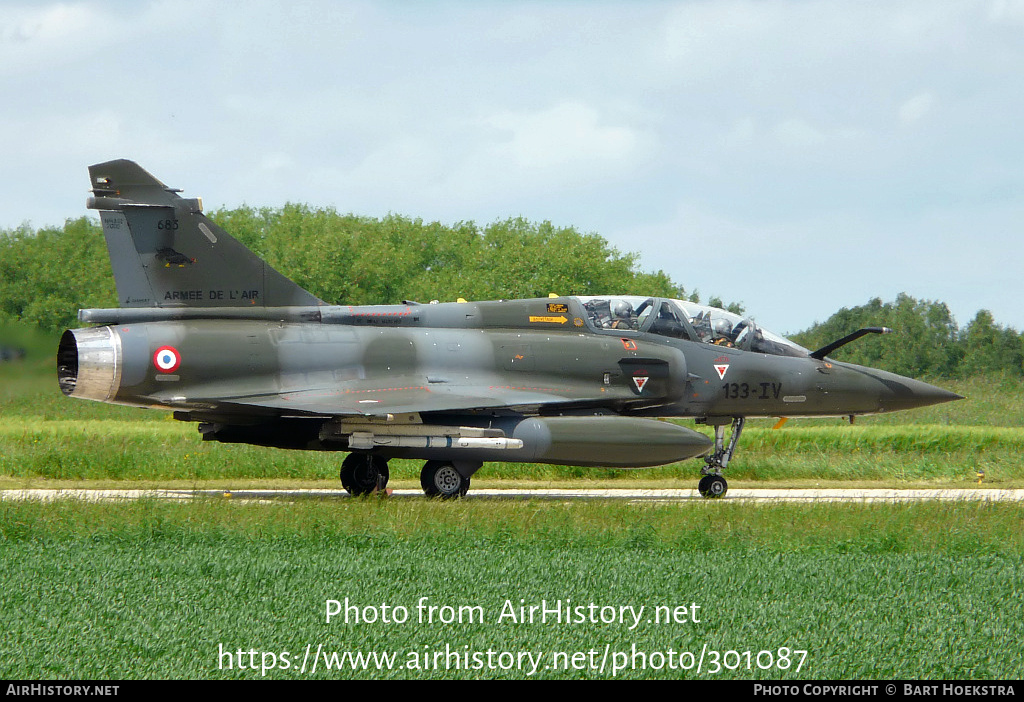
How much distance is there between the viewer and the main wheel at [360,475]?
14805mm

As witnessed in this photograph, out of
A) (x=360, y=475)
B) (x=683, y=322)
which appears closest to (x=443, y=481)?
(x=360, y=475)

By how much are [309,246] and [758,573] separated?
147 ft

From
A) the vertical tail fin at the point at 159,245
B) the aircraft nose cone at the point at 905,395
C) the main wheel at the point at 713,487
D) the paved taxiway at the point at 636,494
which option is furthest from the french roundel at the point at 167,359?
the aircraft nose cone at the point at 905,395

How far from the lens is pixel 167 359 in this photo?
13.1 metres

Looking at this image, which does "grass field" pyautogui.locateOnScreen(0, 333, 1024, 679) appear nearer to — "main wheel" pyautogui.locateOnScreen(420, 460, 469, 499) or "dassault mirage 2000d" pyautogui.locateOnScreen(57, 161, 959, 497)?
"dassault mirage 2000d" pyautogui.locateOnScreen(57, 161, 959, 497)

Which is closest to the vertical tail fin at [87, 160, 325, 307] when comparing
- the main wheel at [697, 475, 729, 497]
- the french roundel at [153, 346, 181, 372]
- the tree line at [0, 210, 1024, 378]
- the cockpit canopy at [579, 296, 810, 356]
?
the french roundel at [153, 346, 181, 372]

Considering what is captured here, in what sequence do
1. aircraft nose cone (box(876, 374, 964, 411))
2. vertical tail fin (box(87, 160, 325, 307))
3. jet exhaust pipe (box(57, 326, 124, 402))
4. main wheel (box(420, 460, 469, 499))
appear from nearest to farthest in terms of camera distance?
jet exhaust pipe (box(57, 326, 124, 402)), vertical tail fin (box(87, 160, 325, 307)), main wheel (box(420, 460, 469, 499)), aircraft nose cone (box(876, 374, 964, 411))

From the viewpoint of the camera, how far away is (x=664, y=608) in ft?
22.0

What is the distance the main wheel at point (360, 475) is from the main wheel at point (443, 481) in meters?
1.06

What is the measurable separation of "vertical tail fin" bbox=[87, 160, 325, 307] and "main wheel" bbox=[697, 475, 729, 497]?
23.9 ft

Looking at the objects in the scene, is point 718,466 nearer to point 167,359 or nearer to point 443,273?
point 167,359

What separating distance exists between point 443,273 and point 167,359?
138ft

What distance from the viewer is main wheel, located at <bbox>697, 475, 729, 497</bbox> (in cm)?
1531

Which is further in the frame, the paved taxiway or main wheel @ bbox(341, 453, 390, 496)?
main wheel @ bbox(341, 453, 390, 496)
